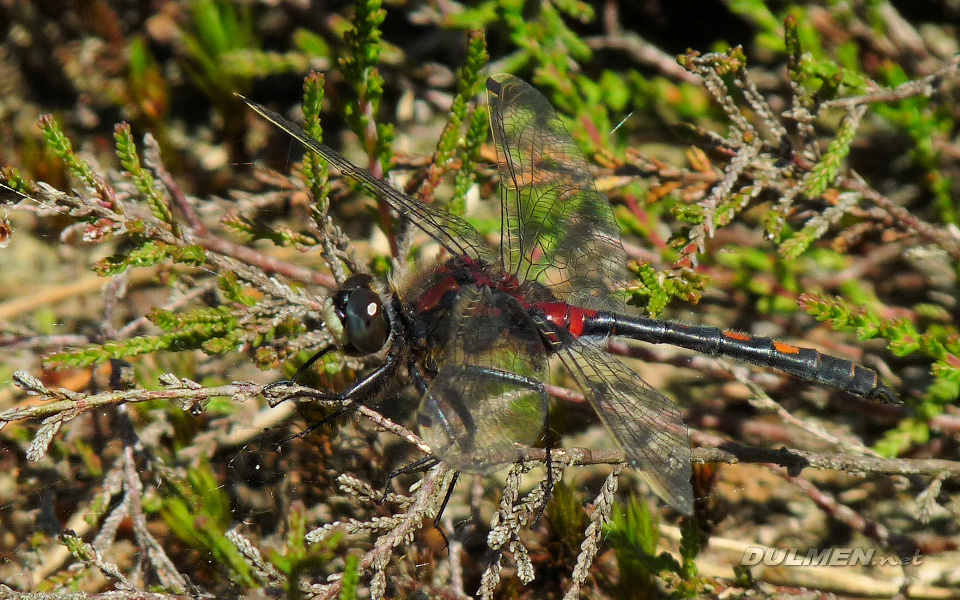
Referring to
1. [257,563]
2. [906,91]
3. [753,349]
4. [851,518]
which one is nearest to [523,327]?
[753,349]

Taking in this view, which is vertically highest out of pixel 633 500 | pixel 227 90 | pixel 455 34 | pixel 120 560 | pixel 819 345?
pixel 455 34

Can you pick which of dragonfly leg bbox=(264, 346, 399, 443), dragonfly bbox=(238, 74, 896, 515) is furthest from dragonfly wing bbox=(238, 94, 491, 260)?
dragonfly leg bbox=(264, 346, 399, 443)

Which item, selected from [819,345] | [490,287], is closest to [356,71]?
[490,287]

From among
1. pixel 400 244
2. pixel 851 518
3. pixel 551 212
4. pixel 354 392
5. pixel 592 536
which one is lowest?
pixel 851 518

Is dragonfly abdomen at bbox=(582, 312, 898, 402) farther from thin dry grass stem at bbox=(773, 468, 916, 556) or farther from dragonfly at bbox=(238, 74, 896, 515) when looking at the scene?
thin dry grass stem at bbox=(773, 468, 916, 556)

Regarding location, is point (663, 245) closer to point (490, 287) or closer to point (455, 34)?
point (490, 287)

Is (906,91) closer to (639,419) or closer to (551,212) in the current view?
(551,212)
